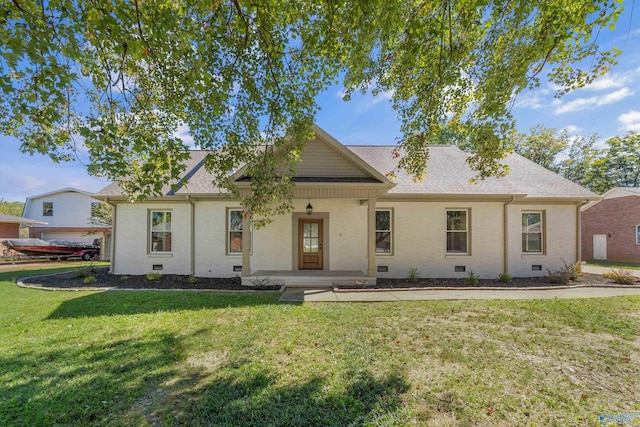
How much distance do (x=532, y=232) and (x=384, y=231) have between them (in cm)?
595

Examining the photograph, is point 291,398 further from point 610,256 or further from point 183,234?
point 610,256

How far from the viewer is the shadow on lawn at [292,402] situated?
8.72 ft

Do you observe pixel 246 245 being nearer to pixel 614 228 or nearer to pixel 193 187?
pixel 193 187

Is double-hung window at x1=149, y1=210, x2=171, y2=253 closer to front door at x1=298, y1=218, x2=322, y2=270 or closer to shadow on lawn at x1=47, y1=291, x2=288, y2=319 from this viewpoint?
shadow on lawn at x1=47, y1=291, x2=288, y2=319

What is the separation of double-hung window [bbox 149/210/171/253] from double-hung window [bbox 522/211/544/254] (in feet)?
46.7

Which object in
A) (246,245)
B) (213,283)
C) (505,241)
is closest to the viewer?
(246,245)

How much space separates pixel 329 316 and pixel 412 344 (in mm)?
1896

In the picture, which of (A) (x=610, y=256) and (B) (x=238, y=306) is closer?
(B) (x=238, y=306)

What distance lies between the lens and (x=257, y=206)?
5707 mm

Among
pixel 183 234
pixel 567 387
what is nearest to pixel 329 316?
pixel 567 387

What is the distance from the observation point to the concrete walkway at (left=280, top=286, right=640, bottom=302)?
7.18 metres

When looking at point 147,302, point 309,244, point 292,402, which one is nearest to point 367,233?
point 309,244

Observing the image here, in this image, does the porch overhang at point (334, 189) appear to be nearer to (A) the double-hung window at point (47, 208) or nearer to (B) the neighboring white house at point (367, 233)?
(B) the neighboring white house at point (367, 233)

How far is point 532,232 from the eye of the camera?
34.8 feet
